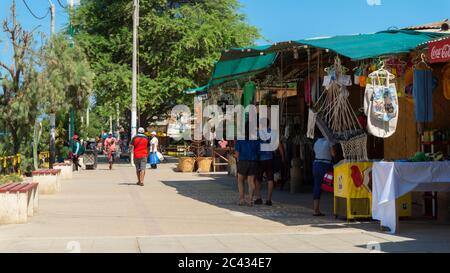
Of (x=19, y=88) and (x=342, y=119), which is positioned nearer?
(x=342, y=119)

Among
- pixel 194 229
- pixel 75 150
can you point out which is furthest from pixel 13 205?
pixel 75 150

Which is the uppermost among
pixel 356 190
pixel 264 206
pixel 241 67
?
pixel 241 67

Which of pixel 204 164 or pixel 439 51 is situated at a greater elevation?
pixel 439 51

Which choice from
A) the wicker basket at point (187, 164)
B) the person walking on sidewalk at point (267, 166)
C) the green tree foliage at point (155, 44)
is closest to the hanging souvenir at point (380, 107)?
the person walking on sidewalk at point (267, 166)

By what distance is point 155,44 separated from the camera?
37.4 meters

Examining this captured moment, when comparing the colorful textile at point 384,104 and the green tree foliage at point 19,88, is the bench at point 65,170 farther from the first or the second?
the colorful textile at point 384,104

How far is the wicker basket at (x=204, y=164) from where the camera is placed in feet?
87.8

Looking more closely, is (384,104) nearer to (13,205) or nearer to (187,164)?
(13,205)

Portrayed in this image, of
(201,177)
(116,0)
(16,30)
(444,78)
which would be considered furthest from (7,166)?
(116,0)

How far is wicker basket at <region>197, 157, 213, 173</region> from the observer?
2677cm

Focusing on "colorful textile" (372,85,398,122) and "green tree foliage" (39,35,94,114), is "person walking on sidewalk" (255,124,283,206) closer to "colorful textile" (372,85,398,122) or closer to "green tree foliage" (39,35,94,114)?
"colorful textile" (372,85,398,122)

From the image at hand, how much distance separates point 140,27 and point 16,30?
595 inches

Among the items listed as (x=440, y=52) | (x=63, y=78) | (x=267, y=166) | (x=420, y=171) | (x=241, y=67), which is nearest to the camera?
(x=440, y=52)

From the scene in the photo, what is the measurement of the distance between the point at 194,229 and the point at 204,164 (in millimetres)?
16430
